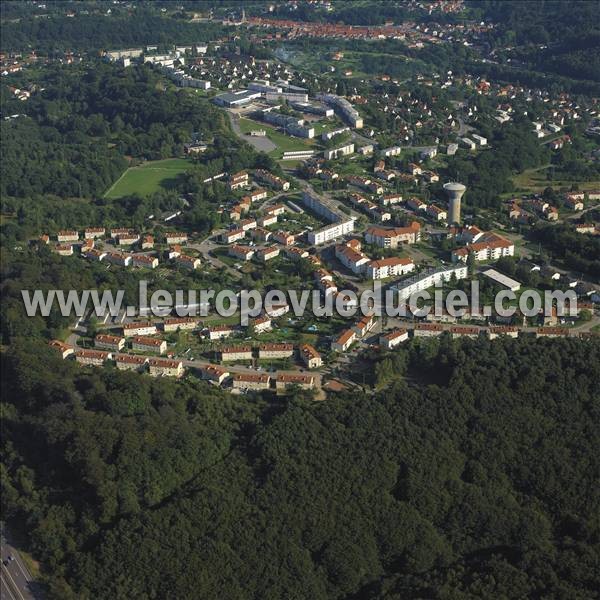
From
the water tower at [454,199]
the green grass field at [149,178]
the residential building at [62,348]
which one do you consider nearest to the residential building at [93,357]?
the residential building at [62,348]

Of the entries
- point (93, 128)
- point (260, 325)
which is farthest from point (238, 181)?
point (260, 325)

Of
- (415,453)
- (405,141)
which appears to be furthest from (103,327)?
(405,141)

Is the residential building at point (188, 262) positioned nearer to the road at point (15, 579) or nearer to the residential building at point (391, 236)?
the residential building at point (391, 236)

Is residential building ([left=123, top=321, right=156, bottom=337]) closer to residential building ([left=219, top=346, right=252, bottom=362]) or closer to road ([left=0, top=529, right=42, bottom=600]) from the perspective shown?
residential building ([left=219, top=346, right=252, bottom=362])

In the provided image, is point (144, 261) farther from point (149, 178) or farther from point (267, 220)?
point (149, 178)

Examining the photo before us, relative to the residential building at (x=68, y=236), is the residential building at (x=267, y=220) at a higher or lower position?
higher
